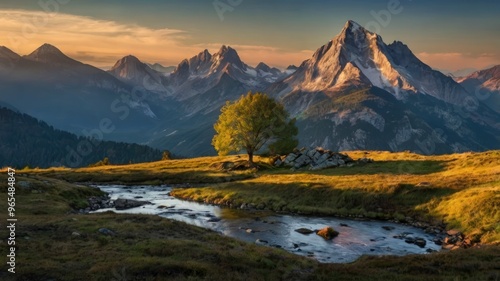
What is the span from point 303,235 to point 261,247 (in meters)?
12.9

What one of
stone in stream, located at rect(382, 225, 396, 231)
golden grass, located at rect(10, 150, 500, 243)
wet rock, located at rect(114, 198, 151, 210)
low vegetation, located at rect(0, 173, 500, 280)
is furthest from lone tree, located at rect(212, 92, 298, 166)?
low vegetation, located at rect(0, 173, 500, 280)

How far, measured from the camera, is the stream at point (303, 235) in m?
39.7

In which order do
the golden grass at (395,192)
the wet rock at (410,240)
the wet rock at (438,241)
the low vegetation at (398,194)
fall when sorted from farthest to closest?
the golden grass at (395,192), the low vegetation at (398,194), the wet rock at (410,240), the wet rock at (438,241)

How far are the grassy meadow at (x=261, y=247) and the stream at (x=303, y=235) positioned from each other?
4.69m

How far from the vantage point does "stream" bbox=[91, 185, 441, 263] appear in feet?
130

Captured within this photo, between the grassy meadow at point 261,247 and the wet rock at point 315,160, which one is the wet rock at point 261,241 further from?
the wet rock at point 315,160

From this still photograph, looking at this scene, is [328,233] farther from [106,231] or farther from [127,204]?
[127,204]

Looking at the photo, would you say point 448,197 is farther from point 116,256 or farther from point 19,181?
point 19,181

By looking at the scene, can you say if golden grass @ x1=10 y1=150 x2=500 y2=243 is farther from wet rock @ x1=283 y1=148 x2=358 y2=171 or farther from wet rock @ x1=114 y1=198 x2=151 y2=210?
wet rock @ x1=114 y1=198 x2=151 y2=210

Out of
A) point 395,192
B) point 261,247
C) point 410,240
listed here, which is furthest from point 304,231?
point 395,192

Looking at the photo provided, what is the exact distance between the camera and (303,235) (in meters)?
46.3

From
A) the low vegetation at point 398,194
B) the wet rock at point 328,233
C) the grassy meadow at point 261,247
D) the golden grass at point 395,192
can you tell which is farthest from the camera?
the golden grass at point 395,192

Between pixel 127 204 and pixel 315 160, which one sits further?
pixel 315 160

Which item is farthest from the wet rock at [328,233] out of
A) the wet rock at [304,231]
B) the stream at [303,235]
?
the wet rock at [304,231]
